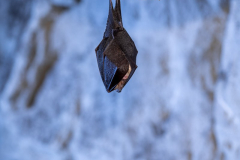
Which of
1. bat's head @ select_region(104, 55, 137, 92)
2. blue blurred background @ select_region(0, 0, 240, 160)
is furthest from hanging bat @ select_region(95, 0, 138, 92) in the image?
blue blurred background @ select_region(0, 0, 240, 160)

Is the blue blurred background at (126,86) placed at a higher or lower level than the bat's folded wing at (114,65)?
higher

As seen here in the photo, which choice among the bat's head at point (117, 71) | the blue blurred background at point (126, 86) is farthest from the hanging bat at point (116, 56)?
the blue blurred background at point (126, 86)

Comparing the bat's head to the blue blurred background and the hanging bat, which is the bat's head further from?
the blue blurred background

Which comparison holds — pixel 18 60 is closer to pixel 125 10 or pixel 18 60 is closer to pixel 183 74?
pixel 125 10

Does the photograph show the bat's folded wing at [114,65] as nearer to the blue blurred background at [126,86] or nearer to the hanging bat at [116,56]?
the hanging bat at [116,56]

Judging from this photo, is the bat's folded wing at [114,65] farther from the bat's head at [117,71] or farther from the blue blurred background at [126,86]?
the blue blurred background at [126,86]

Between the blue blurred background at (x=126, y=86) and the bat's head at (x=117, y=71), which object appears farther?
the blue blurred background at (x=126, y=86)
